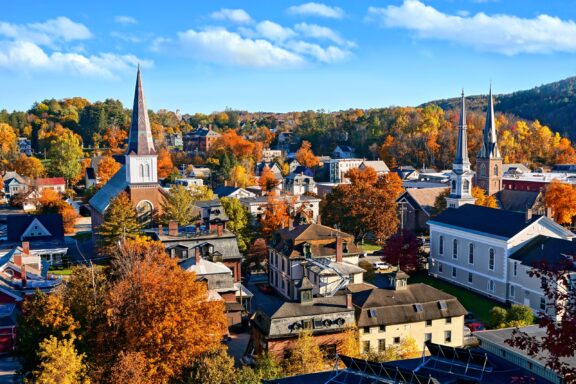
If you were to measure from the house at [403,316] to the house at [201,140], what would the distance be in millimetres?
103915

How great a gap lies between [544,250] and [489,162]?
109 feet

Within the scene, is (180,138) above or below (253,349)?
above

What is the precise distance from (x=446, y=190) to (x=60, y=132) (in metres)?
95.4

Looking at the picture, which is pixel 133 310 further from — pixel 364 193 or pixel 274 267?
pixel 364 193

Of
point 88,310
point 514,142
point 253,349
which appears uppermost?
point 514,142

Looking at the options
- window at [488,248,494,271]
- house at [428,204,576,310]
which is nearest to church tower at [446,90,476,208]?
house at [428,204,576,310]

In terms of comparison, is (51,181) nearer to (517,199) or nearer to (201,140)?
(201,140)

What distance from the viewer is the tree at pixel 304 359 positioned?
27.2 m

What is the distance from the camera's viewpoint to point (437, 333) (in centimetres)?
3253

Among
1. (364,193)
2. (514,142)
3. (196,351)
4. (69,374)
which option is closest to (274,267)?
(364,193)

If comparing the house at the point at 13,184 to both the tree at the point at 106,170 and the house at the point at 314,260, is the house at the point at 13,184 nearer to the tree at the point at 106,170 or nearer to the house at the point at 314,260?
the tree at the point at 106,170

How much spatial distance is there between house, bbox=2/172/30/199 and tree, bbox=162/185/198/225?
167ft

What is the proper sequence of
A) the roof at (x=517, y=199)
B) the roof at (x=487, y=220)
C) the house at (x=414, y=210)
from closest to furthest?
1. the roof at (x=487, y=220)
2. the roof at (x=517, y=199)
3. the house at (x=414, y=210)

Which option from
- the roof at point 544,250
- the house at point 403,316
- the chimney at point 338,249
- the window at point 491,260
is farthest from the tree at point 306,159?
the house at point 403,316
